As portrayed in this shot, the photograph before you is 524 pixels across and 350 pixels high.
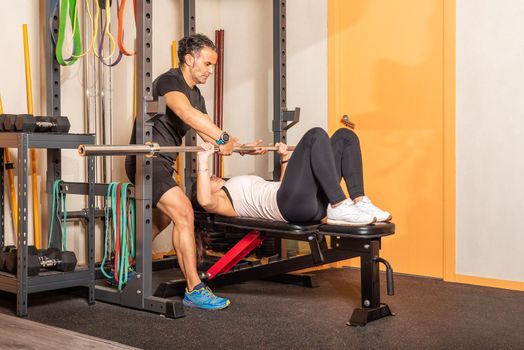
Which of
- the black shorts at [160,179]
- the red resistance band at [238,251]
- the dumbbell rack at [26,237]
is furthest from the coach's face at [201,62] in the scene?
the red resistance band at [238,251]

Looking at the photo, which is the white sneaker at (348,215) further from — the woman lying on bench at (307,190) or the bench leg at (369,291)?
the bench leg at (369,291)

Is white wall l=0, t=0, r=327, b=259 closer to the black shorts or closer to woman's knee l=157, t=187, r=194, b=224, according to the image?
the black shorts

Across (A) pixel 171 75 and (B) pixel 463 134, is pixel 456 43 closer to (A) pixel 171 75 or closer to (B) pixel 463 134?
(B) pixel 463 134

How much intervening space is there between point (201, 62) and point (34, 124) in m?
0.91

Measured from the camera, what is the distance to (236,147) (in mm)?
3271

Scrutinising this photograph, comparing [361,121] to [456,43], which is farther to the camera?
[361,121]

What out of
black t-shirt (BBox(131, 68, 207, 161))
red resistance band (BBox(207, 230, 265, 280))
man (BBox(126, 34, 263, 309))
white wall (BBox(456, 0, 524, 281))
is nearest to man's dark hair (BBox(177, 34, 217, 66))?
man (BBox(126, 34, 263, 309))

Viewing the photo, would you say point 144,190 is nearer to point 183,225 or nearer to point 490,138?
point 183,225

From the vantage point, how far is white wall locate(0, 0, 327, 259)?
12.7 feet

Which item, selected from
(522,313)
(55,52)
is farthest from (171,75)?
(522,313)

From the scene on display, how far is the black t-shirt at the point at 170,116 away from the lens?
11.0 ft

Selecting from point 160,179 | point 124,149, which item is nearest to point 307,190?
point 160,179

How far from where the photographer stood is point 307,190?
3023mm

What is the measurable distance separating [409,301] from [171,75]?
1719 mm
